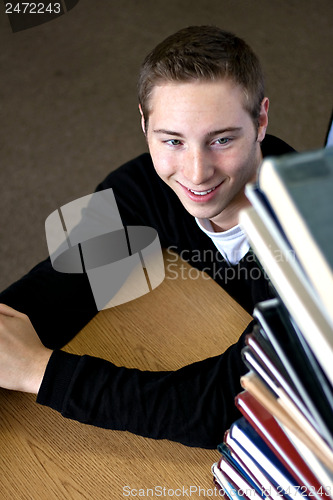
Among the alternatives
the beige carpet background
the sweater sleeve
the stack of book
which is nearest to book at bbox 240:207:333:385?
the stack of book

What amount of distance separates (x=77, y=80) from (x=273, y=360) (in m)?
2.35

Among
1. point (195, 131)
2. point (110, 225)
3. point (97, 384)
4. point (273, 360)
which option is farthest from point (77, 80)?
point (273, 360)

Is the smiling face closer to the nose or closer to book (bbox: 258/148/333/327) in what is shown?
the nose

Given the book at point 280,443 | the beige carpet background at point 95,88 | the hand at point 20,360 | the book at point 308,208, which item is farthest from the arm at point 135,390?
the beige carpet background at point 95,88

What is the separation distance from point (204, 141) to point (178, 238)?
274mm

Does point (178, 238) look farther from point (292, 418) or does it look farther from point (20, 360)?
point (292, 418)

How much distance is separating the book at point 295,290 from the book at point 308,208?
2cm

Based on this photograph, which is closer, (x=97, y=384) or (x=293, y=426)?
(x=293, y=426)

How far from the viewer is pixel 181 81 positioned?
109cm

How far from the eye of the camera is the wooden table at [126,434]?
3.04 ft

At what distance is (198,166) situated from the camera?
110cm

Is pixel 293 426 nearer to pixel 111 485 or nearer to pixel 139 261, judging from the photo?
pixel 111 485

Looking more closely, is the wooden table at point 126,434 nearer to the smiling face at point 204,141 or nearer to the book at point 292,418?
the smiling face at point 204,141

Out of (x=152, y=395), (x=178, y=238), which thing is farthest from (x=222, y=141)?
(x=152, y=395)
